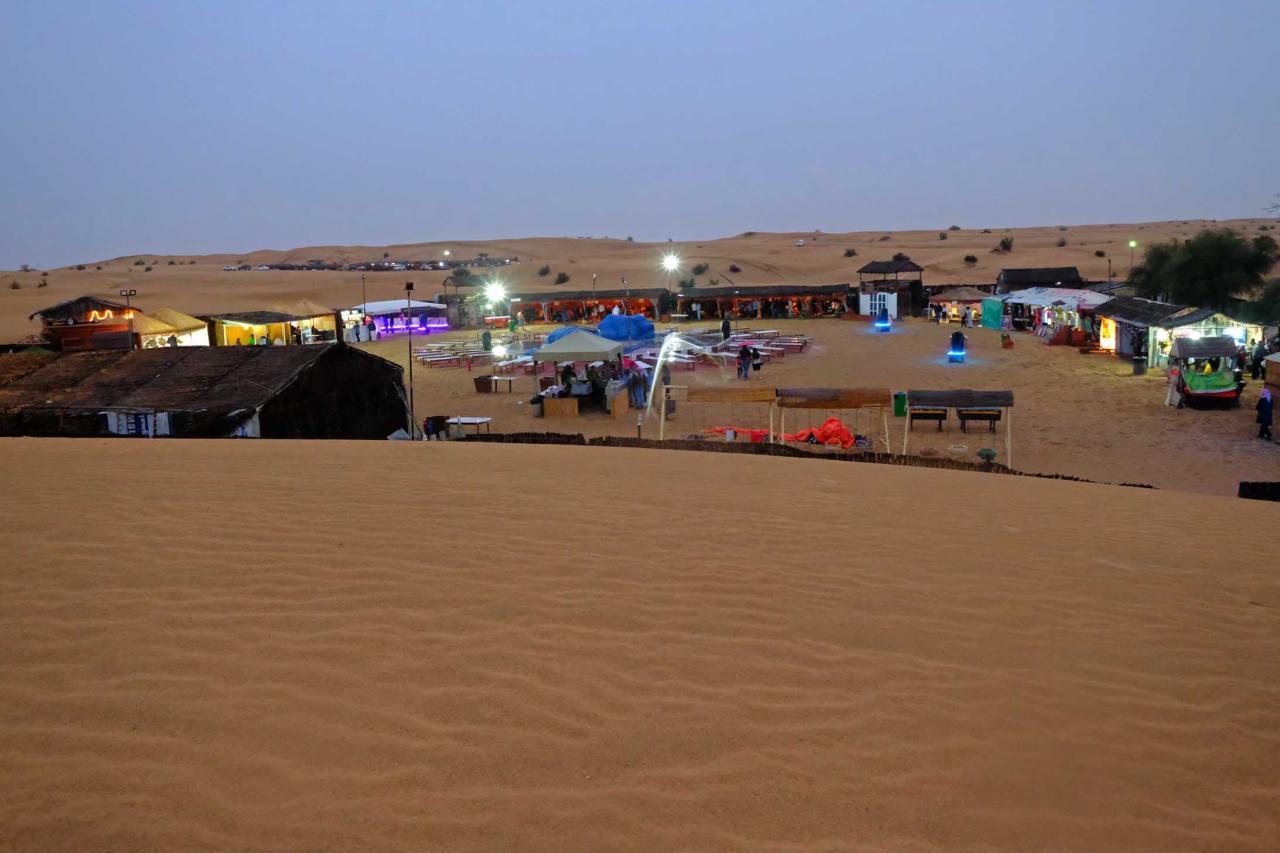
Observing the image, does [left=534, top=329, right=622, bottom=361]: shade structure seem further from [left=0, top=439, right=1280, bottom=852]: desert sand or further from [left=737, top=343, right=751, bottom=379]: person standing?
[left=0, top=439, right=1280, bottom=852]: desert sand

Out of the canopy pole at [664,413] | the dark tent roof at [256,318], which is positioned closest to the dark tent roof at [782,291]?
the dark tent roof at [256,318]

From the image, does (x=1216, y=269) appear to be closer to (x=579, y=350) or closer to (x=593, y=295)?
(x=593, y=295)

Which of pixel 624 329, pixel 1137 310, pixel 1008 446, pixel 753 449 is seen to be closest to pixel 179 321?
pixel 624 329

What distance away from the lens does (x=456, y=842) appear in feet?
10.1

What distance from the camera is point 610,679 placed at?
4.30m

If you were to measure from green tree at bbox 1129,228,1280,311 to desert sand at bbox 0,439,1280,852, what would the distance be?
3799 cm

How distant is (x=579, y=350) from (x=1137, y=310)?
21.2 meters

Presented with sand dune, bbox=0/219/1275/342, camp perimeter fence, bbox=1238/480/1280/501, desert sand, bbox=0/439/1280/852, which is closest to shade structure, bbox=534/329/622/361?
camp perimeter fence, bbox=1238/480/1280/501

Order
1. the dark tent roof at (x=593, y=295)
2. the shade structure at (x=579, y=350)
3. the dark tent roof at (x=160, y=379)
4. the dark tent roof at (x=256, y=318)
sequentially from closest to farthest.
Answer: the dark tent roof at (x=160, y=379) < the shade structure at (x=579, y=350) < the dark tent roof at (x=256, y=318) < the dark tent roof at (x=593, y=295)

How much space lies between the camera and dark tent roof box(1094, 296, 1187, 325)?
29.6 metres

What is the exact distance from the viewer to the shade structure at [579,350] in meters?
23.0

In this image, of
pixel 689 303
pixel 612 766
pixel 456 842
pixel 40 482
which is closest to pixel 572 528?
pixel 612 766

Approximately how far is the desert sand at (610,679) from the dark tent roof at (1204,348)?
718 inches

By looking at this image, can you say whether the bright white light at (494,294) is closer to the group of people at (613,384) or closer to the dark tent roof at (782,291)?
the dark tent roof at (782,291)
